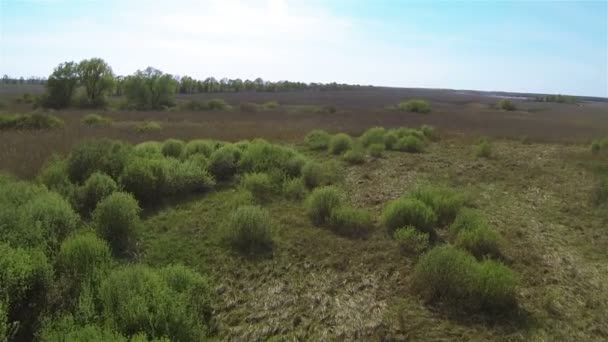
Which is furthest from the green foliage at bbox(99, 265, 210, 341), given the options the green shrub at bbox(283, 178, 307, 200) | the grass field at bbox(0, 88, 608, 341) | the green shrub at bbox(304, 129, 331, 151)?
the green shrub at bbox(304, 129, 331, 151)

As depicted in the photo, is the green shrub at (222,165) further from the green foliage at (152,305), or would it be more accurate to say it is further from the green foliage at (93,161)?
the green foliage at (152,305)

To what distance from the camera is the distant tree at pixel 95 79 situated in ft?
128

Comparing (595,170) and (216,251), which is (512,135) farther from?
(216,251)

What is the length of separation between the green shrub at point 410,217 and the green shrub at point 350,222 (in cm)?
35

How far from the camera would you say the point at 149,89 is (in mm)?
42438

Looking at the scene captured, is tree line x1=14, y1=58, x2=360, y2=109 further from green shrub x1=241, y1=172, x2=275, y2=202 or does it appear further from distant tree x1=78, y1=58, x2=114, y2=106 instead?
green shrub x1=241, y1=172, x2=275, y2=202

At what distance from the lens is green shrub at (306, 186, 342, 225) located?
7.92 meters

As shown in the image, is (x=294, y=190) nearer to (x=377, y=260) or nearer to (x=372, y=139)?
(x=377, y=260)

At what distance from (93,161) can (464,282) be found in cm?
804

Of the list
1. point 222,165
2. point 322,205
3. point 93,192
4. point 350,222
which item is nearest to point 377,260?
point 350,222

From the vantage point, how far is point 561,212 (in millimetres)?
8750

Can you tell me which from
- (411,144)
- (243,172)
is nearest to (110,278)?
(243,172)

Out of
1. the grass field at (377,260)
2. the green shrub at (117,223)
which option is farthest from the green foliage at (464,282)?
the green shrub at (117,223)

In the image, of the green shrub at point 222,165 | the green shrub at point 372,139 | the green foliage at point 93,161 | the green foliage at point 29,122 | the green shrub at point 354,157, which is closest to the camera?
the green foliage at point 93,161
